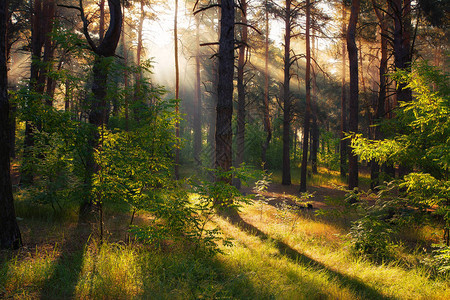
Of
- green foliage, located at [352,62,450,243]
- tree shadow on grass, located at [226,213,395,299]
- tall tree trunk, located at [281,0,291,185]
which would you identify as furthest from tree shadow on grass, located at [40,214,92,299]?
tall tree trunk, located at [281,0,291,185]

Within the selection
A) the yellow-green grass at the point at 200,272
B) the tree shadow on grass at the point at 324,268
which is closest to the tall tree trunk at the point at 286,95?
the tree shadow on grass at the point at 324,268

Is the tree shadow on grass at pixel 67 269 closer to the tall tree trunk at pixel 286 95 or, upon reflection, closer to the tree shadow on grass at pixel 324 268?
the tree shadow on grass at pixel 324 268

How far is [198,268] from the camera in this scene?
3855 millimetres

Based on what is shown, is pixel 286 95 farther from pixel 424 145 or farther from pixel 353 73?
pixel 424 145

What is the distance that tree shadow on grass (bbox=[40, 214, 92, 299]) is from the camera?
3172 millimetres

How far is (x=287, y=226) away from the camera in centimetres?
695

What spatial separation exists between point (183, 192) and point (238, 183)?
28.0 feet

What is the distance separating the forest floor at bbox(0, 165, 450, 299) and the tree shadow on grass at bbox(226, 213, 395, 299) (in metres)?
0.02

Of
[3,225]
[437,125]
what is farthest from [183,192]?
[437,125]

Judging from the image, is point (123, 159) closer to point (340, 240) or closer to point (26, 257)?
point (26, 257)

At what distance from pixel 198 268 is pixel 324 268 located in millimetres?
2347

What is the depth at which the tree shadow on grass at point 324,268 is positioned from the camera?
4019 millimetres

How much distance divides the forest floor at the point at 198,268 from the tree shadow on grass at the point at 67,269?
1 centimetres

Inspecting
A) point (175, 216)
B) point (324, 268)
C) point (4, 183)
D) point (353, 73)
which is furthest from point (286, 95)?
point (4, 183)
